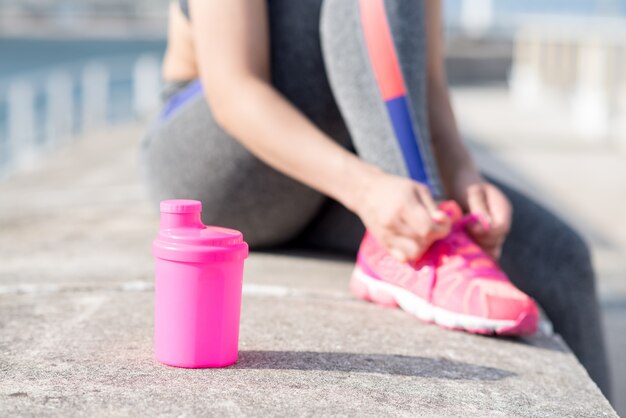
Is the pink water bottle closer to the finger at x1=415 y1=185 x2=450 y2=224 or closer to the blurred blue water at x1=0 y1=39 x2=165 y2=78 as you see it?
the finger at x1=415 y1=185 x2=450 y2=224

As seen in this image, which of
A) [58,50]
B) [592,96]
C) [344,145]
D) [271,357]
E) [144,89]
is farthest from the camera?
[58,50]

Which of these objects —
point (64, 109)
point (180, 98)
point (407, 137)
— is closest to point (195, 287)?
point (407, 137)

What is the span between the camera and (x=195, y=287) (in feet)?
2.57

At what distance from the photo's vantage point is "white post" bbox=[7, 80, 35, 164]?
651 centimetres

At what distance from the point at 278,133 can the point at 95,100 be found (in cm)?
724

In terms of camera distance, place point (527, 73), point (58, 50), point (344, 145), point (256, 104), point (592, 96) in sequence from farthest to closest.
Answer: point (58, 50) < point (527, 73) < point (592, 96) < point (344, 145) < point (256, 104)

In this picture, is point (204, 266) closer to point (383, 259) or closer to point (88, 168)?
point (383, 259)

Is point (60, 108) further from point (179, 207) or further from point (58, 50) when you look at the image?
point (58, 50)

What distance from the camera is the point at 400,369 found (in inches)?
35.5

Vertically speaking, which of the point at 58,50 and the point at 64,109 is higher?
the point at 58,50

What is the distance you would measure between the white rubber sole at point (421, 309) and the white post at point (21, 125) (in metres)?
5.76

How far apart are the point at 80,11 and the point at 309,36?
38991 millimetres

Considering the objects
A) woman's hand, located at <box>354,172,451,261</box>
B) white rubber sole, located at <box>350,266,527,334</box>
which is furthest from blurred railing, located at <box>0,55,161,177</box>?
woman's hand, located at <box>354,172,451,261</box>

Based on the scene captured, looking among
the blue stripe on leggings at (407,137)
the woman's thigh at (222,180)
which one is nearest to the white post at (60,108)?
the woman's thigh at (222,180)
